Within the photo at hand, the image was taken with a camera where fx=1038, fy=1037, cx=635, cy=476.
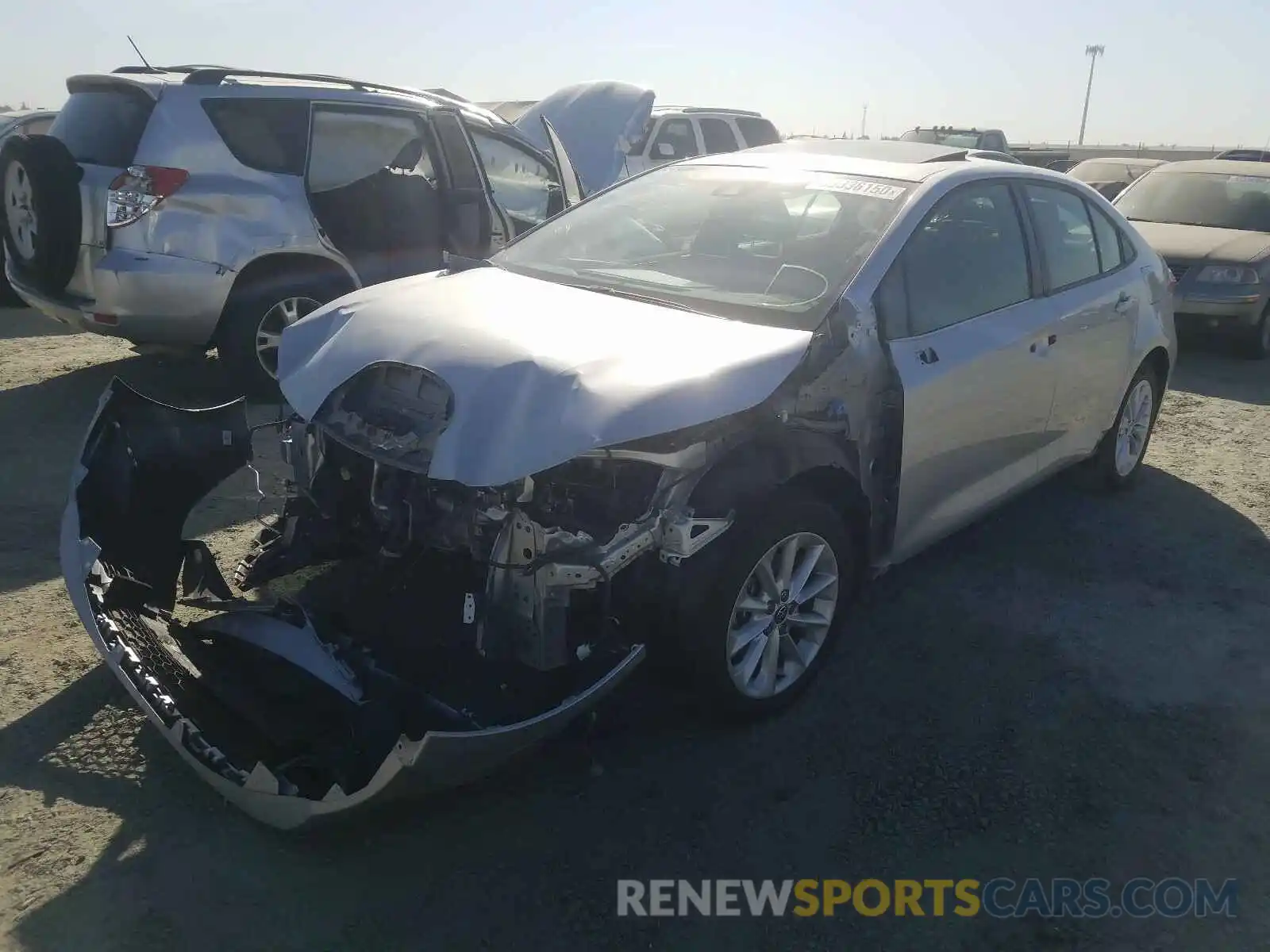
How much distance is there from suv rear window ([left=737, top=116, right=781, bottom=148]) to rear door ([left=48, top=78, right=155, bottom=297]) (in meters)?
9.90

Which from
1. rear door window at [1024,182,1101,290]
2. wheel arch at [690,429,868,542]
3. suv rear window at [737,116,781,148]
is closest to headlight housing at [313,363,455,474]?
wheel arch at [690,429,868,542]

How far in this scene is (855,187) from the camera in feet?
13.3

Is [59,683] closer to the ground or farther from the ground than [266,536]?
closer to the ground

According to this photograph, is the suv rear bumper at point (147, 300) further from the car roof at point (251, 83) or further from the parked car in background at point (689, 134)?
the parked car in background at point (689, 134)

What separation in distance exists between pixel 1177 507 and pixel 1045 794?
3117 millimetres

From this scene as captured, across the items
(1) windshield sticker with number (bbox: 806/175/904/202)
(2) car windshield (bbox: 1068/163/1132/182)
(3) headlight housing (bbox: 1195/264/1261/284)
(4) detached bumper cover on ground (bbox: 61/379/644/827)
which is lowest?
(2) car windshield (bbox: 1068/163/1132/182)

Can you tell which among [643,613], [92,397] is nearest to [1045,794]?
[643,613]

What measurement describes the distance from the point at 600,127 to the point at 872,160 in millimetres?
5728

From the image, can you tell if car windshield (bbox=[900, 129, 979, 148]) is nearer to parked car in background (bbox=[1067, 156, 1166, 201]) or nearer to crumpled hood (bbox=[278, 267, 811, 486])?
parked car in background (bbox=[1067, 156, 1166, 201])

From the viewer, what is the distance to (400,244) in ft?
22.3

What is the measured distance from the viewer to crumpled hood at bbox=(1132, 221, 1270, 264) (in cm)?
948

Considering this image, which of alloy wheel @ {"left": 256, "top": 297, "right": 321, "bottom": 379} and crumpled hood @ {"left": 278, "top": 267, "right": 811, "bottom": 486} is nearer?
crumpled hood @ {"left": 278, "top": 267, "right": 811, "bottom": 486}

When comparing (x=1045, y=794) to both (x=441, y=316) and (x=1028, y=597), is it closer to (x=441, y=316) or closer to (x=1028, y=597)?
(x=1028, y=597)

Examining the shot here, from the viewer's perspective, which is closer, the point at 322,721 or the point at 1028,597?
the point at 322,721
